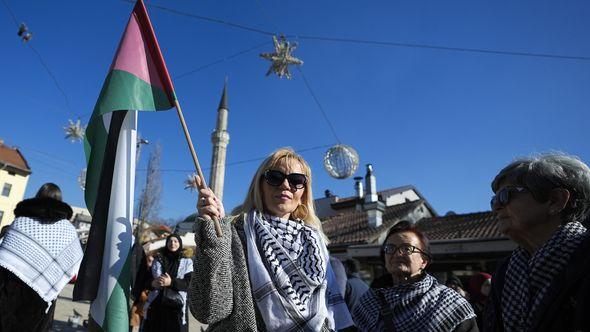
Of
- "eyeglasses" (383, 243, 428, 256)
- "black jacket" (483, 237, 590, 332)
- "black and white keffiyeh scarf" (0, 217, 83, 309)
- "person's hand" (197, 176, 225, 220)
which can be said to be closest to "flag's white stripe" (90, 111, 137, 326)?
"person's hand" (197, 176, 225, 220)

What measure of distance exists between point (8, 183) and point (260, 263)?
45.8 metres

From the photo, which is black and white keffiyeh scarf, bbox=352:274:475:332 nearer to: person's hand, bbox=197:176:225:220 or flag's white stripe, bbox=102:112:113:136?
person's hand, bbox=197:176:225:220

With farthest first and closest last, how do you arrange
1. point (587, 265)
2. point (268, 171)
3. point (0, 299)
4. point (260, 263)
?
1. point (0, 299)
2. point (268, 171)
3. point (260, 263)
4. point (587, 265)

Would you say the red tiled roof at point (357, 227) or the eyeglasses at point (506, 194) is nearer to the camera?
the eyeglasses at point (506, 194)

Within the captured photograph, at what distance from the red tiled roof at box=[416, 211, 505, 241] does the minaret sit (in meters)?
15.3

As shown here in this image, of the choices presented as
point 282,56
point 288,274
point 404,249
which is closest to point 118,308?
point 288,274

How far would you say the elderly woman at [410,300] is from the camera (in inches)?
82.0

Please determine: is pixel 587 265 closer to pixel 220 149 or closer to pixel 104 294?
pixel 104 294

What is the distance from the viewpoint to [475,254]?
9656mm

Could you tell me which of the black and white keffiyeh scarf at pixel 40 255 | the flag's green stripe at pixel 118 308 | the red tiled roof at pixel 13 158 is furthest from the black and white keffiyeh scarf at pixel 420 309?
the red tiled roof at pixel 13 158

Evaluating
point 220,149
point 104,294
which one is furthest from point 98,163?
point 220,149

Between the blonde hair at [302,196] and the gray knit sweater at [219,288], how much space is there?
0.38m

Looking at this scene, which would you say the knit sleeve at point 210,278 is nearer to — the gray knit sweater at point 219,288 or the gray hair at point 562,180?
the gray knit sweater at point 219,288

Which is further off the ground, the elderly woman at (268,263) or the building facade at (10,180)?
the building facade at (10,180)
